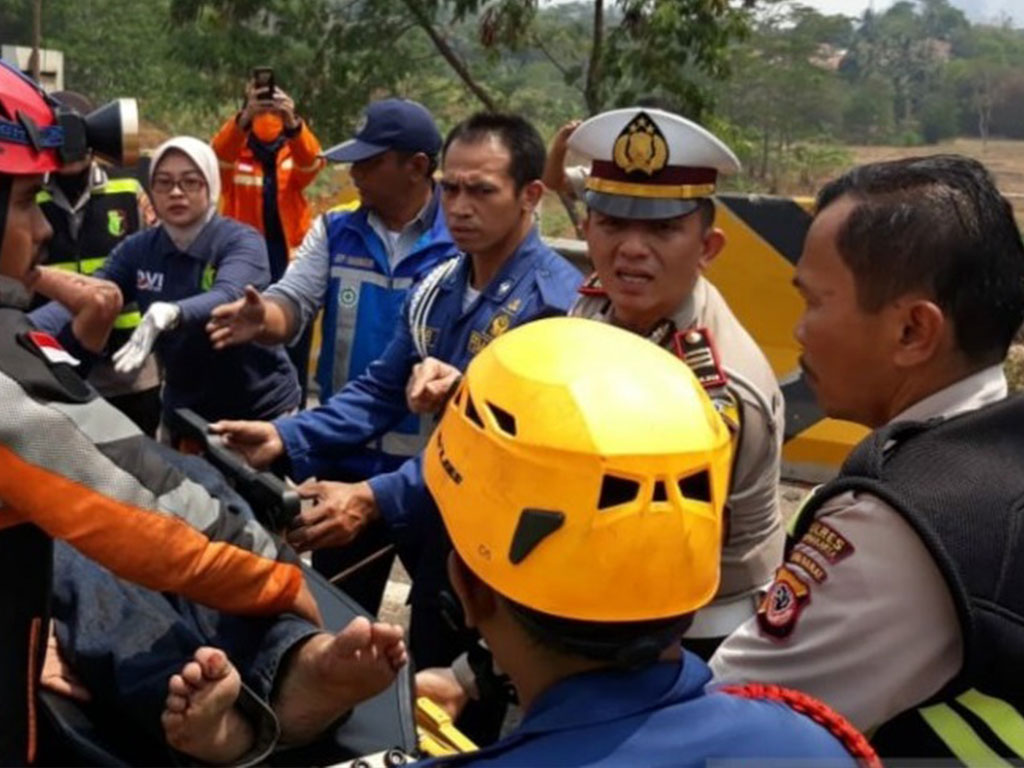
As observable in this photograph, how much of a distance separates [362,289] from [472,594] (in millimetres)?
2515

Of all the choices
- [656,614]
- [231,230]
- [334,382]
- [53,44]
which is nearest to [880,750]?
[656,614]

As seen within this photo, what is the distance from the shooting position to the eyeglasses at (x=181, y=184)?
4.31 metres

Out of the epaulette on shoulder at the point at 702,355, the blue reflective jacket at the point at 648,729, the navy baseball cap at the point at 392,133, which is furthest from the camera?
the navy baseball cap at the point at 392,133

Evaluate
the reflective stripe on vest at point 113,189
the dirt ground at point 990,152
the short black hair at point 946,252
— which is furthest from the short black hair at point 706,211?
the dirt ground at point 990,152

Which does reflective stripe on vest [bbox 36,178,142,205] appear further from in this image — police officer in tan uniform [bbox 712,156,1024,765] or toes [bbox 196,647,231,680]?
police officer in tan uniform [bbox 712,156,1024,765]

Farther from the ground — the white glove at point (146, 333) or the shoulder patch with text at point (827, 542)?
the shoulder patch with text at point (827, 542)

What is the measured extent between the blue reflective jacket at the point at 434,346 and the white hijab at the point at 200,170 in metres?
1.29

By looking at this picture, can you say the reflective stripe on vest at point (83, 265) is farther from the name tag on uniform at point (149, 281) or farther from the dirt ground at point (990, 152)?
the dirt ground at point (990, 152)

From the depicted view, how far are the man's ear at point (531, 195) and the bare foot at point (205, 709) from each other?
1625 millimetres

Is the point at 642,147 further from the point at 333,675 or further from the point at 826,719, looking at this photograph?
the point at 826,719

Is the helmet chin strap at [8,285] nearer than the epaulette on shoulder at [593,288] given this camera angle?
Yes

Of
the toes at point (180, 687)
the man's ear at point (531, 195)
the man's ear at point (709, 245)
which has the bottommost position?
the toes at point (180, 687)

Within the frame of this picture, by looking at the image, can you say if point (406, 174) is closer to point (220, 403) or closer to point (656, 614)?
point (220, 403)

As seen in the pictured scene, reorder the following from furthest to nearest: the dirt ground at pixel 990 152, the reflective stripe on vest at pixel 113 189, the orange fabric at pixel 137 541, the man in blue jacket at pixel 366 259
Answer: the dirt ground at pixel 990 152 → the reflective stripe on vest at pixel 113 189 → the man in blue jacket at pixel 366 259 → the orange fabric at pixel 137 541
